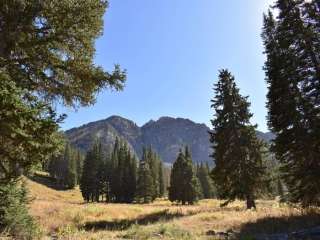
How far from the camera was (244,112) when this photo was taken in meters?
34.2

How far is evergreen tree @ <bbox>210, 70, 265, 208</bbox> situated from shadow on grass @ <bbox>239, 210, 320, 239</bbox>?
11967mm

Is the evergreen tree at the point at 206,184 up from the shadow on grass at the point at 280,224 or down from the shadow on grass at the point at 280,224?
up

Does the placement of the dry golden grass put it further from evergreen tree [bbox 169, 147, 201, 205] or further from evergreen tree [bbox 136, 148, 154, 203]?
evergreen tree [bbox 136, 148, 154, 203]

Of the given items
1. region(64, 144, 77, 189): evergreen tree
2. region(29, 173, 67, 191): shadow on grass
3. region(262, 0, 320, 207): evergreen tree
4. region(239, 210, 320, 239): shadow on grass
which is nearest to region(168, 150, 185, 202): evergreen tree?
region(29, 173, 67, 191): shadow on grass

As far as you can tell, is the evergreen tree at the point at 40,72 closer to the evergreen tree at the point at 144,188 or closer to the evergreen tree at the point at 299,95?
the evergreen tree at the point at 299,95

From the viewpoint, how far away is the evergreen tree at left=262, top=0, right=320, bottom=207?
2038 centimetres

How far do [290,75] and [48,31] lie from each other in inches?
642

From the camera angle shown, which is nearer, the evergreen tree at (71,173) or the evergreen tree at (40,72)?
the evergreen tree at (40,72)

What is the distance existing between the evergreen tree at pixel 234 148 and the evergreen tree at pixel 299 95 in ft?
28.3

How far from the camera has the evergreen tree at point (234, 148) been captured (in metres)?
31.6

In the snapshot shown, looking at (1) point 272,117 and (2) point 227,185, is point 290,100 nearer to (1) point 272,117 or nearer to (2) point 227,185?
(1) point 272,117

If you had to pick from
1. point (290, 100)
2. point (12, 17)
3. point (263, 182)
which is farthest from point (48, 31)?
point (263, 182)

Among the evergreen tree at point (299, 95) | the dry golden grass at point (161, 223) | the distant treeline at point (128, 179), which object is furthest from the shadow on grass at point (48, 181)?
the evergreen tree at point (299, 95)

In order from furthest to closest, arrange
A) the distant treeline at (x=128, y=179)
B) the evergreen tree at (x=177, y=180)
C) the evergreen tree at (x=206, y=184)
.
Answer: the evergreen tree at (x=206, y=184) < the distant treeline at (x=128, y=179) < the evergreen tree at (x=177, y=180)
